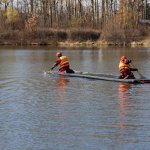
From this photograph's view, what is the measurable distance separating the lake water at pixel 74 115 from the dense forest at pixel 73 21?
5779 cm

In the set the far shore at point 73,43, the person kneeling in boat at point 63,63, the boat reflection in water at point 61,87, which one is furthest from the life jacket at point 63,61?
the far shore at point 73,43

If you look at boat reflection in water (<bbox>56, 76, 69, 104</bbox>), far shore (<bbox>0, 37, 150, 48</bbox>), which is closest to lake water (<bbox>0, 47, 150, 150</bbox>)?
boat reflection in water (<bbox>56, 76, 69, 104</bbox>)

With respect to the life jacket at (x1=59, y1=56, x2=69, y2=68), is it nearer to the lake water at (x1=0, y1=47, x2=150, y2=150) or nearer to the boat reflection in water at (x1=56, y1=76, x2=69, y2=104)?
the boat reflection in water at (x1=56, y1=76, x2=69, y2=104)

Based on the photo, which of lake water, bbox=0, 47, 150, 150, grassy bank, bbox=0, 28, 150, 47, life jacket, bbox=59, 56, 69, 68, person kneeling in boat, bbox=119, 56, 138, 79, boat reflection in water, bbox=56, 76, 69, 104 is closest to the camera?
lake water, bbox=0, 47, 150, 150

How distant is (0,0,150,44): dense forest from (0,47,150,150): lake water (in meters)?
57.8

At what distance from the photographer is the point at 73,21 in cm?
10369

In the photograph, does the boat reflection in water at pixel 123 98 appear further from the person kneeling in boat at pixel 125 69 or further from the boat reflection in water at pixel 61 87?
the boat reflection in water at pixel 61 87

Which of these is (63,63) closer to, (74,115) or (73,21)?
(74,115)

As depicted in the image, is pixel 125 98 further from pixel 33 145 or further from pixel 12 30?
pixel 12 30

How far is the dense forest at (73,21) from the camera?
8669cm

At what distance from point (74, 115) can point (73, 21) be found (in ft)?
285

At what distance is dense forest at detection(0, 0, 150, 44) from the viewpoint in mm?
86688

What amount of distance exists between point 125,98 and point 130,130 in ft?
21.2

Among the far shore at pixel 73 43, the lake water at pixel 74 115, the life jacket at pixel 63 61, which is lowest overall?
the lake water at pixel 74 115
